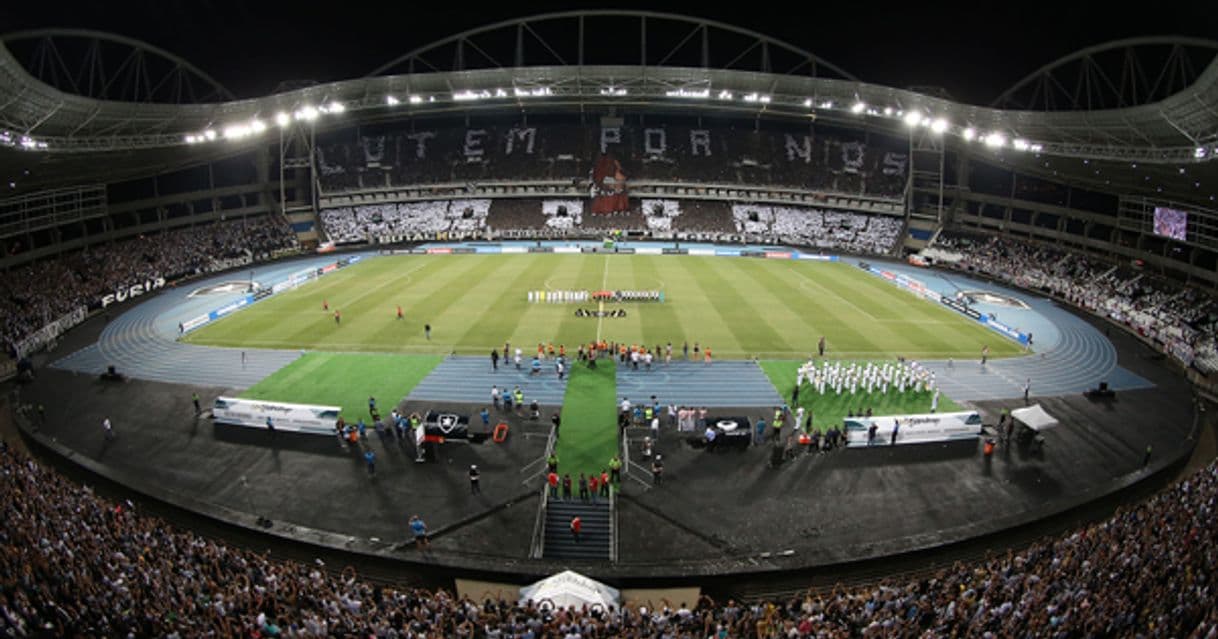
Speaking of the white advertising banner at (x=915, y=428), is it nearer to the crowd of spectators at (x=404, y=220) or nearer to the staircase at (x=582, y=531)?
the staircase at (x=582, y=531)

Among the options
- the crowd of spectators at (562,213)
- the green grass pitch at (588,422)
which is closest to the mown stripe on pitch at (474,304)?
the green grass pitch at (588,422)

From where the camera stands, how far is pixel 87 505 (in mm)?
15031

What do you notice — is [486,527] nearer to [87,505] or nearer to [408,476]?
[408,476]

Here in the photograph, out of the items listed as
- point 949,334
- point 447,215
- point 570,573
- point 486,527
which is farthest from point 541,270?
point 570,573

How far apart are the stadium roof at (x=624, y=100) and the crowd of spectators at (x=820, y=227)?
10320 mm

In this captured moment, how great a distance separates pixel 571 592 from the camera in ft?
44.8

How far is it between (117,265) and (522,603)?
50160mm

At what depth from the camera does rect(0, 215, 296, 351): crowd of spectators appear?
3656 cm

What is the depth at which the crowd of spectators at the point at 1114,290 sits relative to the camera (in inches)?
1364

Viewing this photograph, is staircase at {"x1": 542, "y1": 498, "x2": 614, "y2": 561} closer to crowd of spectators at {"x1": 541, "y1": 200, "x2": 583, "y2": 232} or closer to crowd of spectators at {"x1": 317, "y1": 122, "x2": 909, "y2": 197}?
crowd of spectators at {"x1": 541, "y1": 200, "x2": 583, "y2": 232}

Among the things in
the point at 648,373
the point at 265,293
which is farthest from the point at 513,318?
the point at 265,293

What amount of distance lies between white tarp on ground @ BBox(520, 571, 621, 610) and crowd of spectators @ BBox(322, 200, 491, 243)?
59624 mm

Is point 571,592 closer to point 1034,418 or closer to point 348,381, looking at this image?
point 348,381

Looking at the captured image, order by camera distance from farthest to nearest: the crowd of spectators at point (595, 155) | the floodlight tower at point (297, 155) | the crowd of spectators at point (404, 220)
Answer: the crowd of spectators at point (595, 155) < the crowd of spectators at point (404, 220) < the floodlight tower at point (297, 155)
